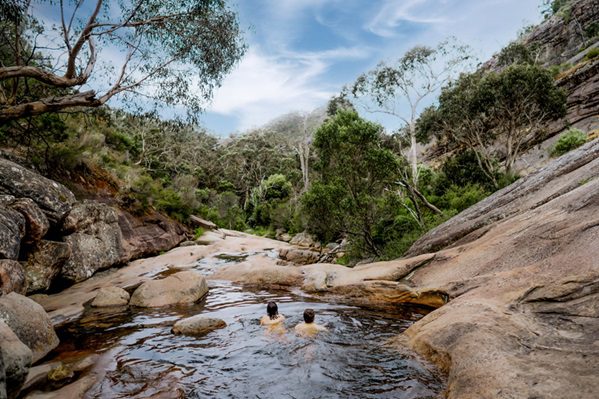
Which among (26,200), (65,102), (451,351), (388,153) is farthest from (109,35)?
(451,351)

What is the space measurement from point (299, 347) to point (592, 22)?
52.1m

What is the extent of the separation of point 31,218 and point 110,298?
3.09 m

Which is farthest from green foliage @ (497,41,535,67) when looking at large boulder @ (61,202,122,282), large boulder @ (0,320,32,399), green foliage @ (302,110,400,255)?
large boulder @ (0,320,32,399)

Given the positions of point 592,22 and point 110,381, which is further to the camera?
point 592,22

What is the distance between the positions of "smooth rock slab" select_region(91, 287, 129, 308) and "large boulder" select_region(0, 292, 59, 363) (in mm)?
3417

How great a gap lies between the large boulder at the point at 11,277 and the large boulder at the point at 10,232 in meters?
0.34

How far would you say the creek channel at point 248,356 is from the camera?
15.5 ft

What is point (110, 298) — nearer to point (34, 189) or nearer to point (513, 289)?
point (34, 189)

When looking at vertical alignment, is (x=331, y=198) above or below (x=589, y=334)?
above

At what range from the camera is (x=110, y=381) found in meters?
5.14

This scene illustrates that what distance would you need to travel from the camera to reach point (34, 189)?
35.6ft

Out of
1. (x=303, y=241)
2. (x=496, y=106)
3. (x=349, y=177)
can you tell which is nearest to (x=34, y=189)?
(x=349, y=177)

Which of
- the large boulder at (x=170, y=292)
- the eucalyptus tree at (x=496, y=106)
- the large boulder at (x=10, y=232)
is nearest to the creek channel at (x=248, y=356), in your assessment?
the large boulder at (x=170, y=292)

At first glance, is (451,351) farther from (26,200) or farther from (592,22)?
(592,22)
